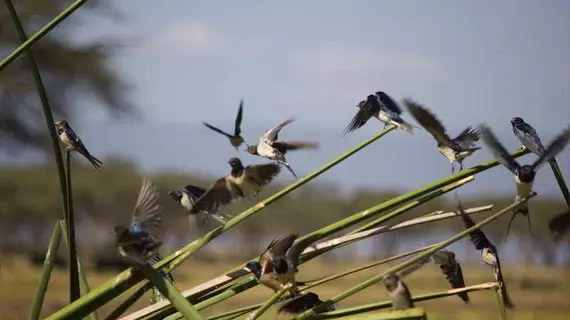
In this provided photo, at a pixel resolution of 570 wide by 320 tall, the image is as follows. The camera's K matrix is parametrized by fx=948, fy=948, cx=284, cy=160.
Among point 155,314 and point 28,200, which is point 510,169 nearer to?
point 155,314

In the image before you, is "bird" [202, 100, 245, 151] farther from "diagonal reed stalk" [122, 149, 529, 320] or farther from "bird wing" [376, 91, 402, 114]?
"diagonal reed stalk" [122, 149, 529, 320]

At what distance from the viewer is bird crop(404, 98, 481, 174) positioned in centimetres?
107

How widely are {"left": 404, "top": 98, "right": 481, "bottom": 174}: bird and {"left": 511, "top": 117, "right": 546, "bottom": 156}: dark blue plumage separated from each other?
0.19ft

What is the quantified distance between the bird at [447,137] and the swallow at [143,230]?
0.96 feet

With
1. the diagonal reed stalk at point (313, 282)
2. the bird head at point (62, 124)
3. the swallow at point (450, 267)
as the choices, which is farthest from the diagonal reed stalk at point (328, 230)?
the bird head at point (62, 124)

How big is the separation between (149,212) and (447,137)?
39cm

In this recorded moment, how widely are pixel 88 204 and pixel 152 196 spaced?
10229 mm

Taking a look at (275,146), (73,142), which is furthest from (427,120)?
(73,142)

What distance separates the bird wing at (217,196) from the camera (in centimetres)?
104

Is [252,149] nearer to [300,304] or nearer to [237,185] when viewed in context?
[237,185]

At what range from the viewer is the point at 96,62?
300 inches

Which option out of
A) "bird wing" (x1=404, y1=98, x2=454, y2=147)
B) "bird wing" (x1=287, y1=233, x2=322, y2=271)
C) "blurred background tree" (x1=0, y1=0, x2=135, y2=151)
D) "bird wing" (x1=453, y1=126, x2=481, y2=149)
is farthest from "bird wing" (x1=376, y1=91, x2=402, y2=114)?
"blurred background tree" (x1=0, y1=0, x2=135, y2=151)

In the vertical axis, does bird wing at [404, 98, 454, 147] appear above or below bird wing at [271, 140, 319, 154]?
below

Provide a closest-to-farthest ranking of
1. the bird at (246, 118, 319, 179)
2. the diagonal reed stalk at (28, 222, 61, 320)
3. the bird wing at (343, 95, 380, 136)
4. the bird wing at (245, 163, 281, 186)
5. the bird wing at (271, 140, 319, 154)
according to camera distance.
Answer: the diagonal reed stalk at (28, 222, 61, 320) → the bird wing at (245, 163, 281, 186) → the bird wing at (271, 140, 319, 154) → the bird at (246, 118, 319, 179) → the bird wing at (343, 95, 380, 136)
